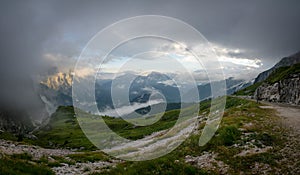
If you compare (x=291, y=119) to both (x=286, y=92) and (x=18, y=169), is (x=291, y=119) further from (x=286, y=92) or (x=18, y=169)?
(x=286, y=92)

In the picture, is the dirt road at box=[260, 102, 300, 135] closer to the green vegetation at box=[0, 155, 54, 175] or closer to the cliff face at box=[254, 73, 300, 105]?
the green vegetation at box=[0, 155, 54, 175]

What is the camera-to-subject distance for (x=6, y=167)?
65.5 feet

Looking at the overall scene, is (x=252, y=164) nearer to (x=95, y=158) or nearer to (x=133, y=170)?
(x=133, y=170)

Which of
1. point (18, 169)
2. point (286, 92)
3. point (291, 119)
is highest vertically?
point (286, 92)

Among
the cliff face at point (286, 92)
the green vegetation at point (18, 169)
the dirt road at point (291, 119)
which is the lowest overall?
the green vegetation at point (18, 169)

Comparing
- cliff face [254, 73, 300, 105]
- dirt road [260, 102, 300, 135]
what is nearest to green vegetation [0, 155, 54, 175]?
dirt road [260, 102, 300, 135]

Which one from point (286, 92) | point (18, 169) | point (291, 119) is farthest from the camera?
point (286, 92)

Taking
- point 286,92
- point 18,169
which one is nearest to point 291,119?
point 18,169

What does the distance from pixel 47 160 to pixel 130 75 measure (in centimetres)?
1427

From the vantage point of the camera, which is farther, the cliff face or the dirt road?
the cliff face

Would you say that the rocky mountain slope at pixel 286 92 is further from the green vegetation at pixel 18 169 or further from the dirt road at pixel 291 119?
the green vegetation at pixel 18 169

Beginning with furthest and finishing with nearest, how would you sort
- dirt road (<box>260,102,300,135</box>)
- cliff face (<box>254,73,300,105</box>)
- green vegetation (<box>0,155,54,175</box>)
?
1. cliff face (<box>254,73,300,105</box>)
2. dirt road (<box>260,102,300,135</box>)
3. green vegetation (<box>0,155,54,175</box>)

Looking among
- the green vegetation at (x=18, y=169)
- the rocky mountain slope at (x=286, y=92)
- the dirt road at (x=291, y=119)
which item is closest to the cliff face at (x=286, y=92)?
the rocky mountain slope at (x=286, y=92)

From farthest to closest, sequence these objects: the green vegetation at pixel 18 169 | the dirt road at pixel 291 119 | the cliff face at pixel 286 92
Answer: the cliff face at pixel 286 92 → the dirt road at pixel 291 119 → the green vegetation at pixel 18 169
